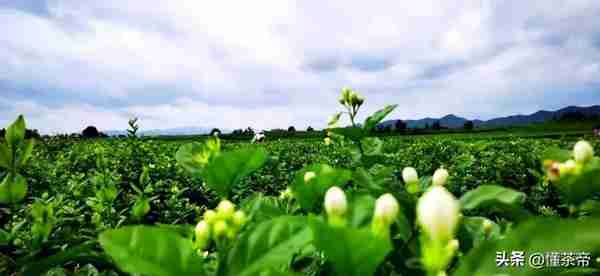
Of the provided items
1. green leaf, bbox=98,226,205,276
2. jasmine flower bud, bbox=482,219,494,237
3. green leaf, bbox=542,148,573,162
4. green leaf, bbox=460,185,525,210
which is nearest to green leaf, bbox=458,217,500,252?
jasmine flower bud, bbox=482,219,494,237

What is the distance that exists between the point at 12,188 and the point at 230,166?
577 millimetres

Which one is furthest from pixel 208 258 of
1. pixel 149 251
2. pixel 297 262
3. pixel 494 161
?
pixel 494 161

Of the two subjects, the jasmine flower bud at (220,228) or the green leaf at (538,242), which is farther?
the jasmine flower bud at (220,228)

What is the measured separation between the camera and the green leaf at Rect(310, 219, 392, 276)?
66cm

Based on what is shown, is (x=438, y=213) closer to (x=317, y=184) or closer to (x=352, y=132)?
(x=317, y=184)

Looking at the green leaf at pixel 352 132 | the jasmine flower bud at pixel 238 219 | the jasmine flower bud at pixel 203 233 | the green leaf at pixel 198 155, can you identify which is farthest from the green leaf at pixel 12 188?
the green leaf at pixel 352 132

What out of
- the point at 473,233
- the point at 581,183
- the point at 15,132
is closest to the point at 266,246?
the point at 473,233

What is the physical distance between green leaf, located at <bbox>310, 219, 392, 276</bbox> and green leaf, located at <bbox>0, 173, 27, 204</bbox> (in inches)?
34.4

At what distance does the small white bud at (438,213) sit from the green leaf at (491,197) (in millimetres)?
238

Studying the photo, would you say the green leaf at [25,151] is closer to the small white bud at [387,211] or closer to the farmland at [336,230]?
the farmland at [336,230]

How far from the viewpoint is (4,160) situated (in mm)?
1106

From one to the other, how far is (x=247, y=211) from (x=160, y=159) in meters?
5.44

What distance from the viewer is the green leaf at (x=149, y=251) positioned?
0.64 meters

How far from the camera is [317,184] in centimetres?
104
